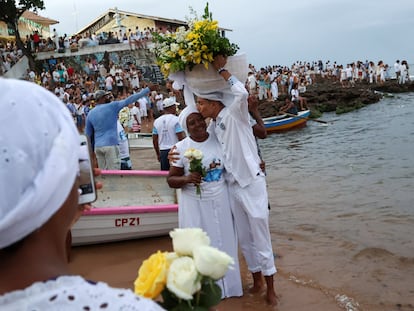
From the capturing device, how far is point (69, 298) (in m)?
1.12

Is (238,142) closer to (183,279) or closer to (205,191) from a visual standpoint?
(205,191)

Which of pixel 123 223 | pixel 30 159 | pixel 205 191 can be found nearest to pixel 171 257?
pixel 30 159

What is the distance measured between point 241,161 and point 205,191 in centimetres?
45

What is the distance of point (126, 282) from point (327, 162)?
10.9m

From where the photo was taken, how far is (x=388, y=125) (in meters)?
24.3

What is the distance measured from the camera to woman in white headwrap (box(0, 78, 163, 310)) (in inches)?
43.3

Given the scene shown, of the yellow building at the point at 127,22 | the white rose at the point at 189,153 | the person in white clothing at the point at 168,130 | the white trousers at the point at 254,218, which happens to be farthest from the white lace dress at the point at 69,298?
the yellow building at the point at 127,22

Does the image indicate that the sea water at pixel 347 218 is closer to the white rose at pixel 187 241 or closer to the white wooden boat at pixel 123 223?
the white wooden boat at pixel 123 223

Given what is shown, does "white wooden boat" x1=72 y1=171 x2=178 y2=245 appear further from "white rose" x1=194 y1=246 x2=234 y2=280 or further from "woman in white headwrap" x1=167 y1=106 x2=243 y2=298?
"white rose" x1=194 y1=246 x2=234 y2=280

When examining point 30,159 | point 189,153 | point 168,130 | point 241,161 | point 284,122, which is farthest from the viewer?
point 284,122

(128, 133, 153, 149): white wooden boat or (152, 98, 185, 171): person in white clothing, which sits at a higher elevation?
(152, 98, 185, 171): person in white clothing

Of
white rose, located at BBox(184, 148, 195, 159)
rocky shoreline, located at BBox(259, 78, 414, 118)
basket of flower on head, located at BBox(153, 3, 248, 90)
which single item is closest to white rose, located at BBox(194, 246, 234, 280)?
white rose, located at BBox(184, 148, 195, 159)

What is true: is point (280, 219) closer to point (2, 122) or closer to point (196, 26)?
point (196, 26)

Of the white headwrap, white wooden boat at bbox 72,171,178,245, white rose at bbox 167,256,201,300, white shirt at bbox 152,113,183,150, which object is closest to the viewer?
the white headwrap
